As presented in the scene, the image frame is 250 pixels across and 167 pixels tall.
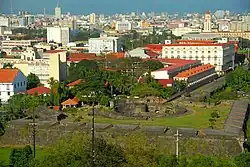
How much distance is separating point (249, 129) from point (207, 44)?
11973 millimetres

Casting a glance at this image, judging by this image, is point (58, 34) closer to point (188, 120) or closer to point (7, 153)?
point (188, 120)

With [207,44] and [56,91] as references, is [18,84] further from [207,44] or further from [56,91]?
[207,44]

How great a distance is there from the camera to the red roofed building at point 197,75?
14887 millimetres

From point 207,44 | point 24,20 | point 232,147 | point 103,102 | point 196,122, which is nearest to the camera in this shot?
point 232,147

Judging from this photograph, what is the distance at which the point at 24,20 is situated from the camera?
44.8m

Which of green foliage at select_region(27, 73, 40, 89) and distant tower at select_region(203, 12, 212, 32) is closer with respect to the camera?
green foliage at select_region(27, 73, 40, 89)

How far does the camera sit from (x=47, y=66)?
15156mm

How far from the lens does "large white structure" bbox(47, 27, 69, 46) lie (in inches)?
1252

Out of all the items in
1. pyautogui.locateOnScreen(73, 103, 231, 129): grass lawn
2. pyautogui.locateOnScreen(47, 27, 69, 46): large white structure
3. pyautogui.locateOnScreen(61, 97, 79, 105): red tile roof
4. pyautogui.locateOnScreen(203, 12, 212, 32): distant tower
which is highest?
pyautogui.locateOnScreen(203, 12, 212, 32): distant tower

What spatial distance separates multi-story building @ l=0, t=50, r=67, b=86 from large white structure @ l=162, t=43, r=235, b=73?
608 centimetres

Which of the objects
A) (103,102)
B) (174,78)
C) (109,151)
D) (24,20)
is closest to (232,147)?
(109,151)

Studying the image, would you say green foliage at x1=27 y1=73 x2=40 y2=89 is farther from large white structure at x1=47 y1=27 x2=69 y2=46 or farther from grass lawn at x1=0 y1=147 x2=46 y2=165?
large white structure at x1=47 y1=27 x2=69 y2=46

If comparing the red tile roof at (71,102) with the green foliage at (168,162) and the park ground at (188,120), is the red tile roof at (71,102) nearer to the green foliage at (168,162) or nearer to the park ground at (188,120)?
the park ground at (188,120)

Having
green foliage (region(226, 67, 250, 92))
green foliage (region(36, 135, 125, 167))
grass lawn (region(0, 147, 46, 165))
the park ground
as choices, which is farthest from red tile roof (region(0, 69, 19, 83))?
green foliage (region(36, 135, 125, 167))
